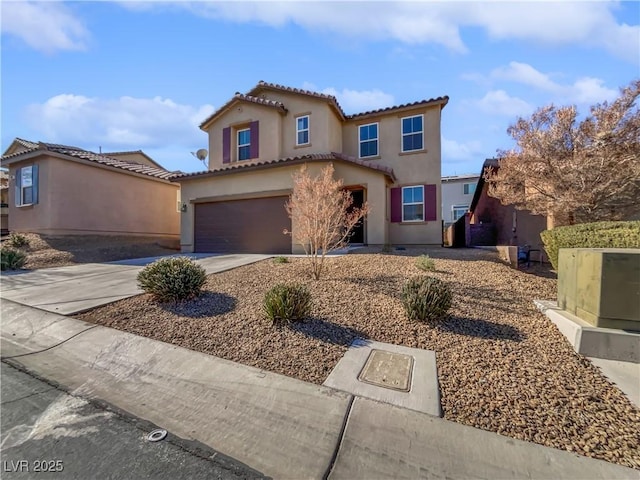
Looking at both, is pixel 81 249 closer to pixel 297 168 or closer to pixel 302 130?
pixel 297 168

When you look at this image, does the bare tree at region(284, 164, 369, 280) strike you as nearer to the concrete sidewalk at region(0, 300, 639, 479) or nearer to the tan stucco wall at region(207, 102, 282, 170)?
the concrete sidewalk at region(0, 300, 639, 479)

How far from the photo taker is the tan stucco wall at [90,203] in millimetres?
14047

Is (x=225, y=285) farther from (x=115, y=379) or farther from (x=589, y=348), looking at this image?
(x=589, y=348)

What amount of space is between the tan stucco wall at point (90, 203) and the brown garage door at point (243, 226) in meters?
5.93

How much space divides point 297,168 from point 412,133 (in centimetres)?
620

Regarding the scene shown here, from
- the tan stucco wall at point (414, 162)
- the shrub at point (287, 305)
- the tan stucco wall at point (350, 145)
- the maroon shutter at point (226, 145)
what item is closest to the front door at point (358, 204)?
Result: the tan stucco wall at point (350, 145)

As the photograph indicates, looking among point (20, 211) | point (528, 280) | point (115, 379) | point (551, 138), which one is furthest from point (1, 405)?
point (20, 211)

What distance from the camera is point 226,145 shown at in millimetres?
15398

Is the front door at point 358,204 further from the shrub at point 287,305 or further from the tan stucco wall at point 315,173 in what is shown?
the shrub at point 287,305

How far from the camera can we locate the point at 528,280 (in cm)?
650

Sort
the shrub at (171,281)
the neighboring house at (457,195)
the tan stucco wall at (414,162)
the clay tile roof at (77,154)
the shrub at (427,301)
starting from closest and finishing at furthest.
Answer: the shrub at (427,301) → the shrub at (171,281) → the tan stucco wall at (414,162) → the clay tile roof at (77,154) → the neighboring house at (457,195)

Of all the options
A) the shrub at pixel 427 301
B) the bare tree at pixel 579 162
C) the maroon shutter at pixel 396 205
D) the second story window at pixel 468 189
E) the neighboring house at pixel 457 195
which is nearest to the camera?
the shrub at pixel 427 301

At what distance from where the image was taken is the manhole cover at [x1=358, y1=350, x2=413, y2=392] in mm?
3271

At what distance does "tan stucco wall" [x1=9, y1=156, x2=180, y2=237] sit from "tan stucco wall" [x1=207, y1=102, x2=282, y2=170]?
5.41m
